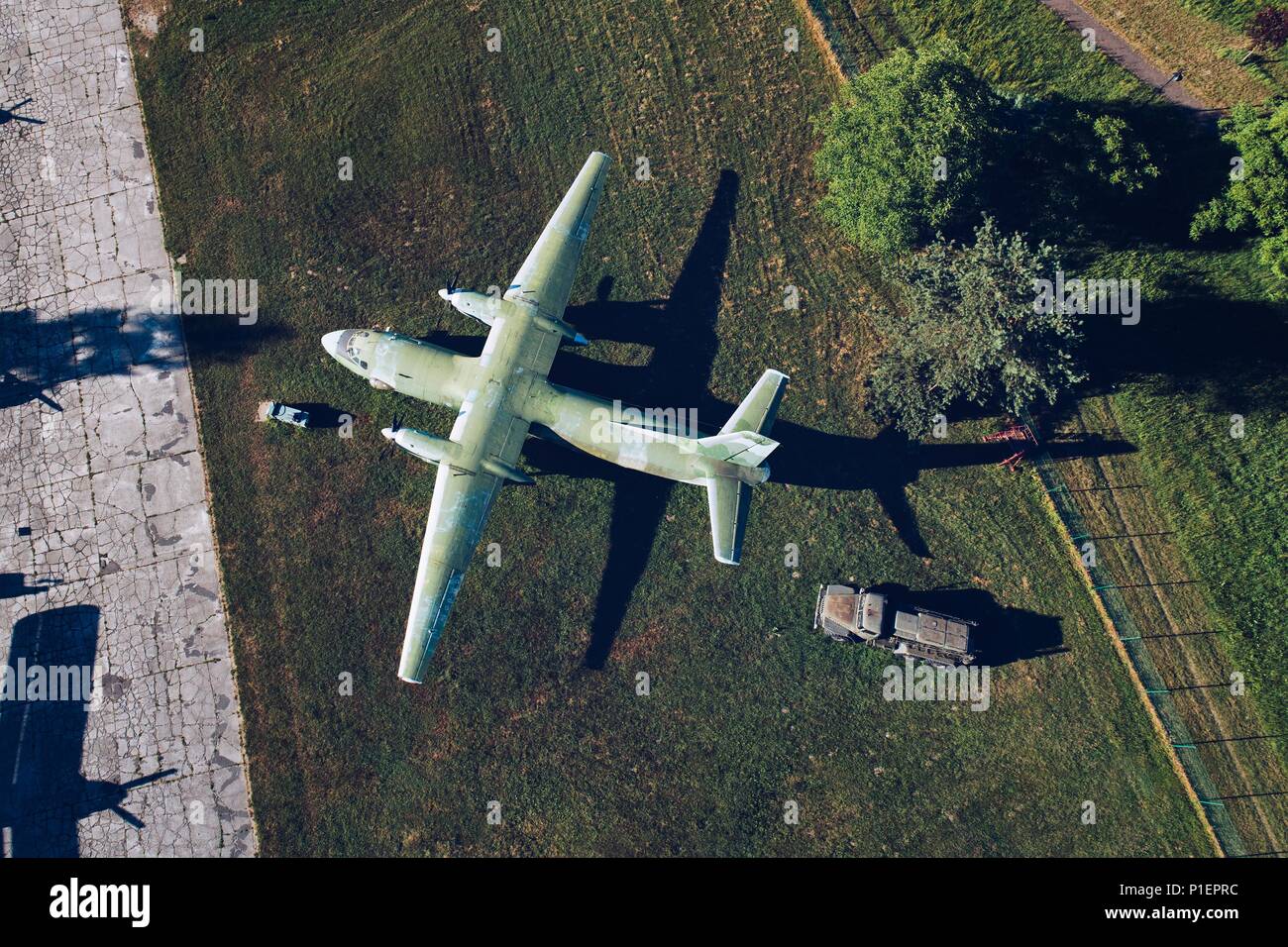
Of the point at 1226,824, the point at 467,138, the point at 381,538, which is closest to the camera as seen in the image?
the point at 1226,824

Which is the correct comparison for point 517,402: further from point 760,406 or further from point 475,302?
point 760,406

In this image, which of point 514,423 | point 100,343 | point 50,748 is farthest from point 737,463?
point 50,748

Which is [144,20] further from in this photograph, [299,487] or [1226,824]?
[1226,824]

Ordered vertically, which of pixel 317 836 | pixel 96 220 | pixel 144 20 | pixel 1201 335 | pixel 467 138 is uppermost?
pixel 144 20

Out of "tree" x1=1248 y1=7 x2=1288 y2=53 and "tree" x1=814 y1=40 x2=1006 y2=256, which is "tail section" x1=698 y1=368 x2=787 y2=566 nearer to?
"tree" x1=814 y1=40 x2=1006 y2=256

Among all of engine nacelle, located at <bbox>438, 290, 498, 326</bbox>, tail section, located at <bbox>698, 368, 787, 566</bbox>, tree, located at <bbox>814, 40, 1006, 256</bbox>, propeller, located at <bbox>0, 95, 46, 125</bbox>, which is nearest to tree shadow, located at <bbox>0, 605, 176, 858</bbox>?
engine nacelle, located at <bbox>438, 290, 498, 326</bbox>

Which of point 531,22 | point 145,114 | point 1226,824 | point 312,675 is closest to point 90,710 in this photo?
point 312,675
